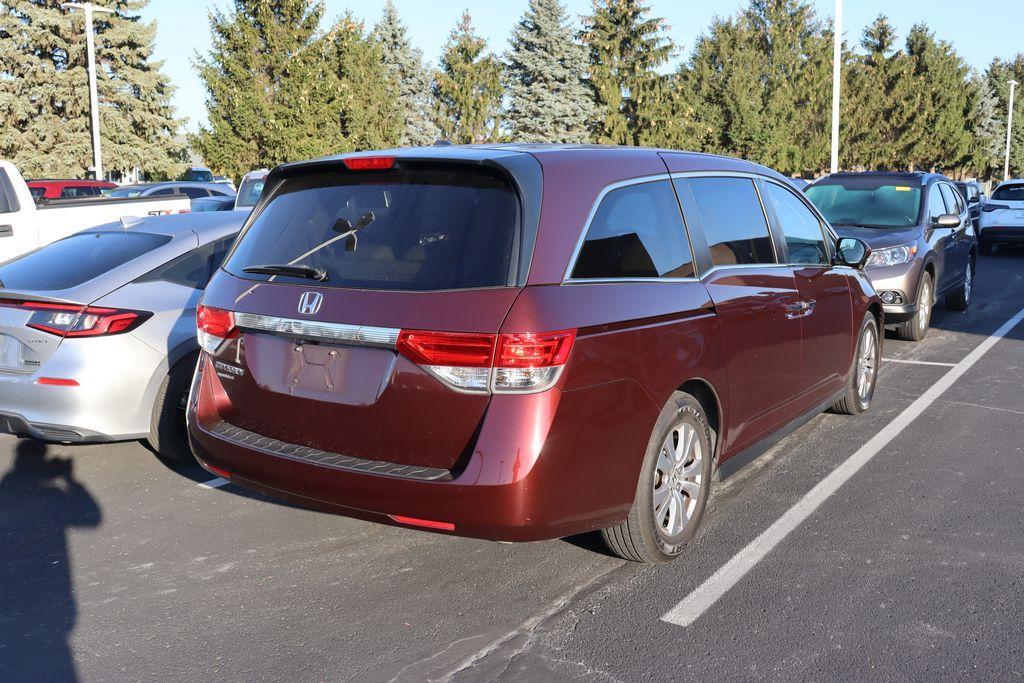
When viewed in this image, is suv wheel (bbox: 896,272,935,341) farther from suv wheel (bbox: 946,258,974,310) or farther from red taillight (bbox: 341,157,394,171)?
red taillight (bbox: 341,157,394,171)

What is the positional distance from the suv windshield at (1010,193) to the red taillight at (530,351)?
70.6ft

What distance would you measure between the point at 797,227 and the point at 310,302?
3195 mm

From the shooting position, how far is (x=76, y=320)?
543 cm

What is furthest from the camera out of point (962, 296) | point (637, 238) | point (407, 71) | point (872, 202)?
point (407, 71)

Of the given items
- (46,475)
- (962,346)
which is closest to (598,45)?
(962,346)

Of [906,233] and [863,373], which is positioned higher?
[906,233]

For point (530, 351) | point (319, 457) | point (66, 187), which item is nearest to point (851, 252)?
point (530, 351)

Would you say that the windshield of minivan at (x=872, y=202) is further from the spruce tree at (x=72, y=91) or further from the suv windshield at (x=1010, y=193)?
the spruce tree at (x=72, y=91)

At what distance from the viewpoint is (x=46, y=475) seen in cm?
579

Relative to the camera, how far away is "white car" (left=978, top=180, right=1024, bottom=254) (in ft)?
70.1

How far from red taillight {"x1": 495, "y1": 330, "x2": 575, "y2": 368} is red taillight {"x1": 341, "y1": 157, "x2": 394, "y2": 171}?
0.99 meters

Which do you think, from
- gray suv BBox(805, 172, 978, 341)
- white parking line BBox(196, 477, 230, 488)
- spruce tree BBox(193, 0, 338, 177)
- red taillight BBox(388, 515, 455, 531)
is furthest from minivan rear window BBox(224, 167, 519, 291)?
spruce tree BBox(193, 0, 338, 177)

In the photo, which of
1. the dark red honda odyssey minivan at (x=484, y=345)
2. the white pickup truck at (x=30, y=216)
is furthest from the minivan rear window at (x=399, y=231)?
the white pickup truck at (x=30, y=216)

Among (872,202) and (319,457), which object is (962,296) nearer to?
(872,202)
